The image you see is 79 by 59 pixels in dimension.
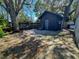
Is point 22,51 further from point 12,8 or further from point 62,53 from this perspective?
point 12,8

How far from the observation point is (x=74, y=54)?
35.0 ft

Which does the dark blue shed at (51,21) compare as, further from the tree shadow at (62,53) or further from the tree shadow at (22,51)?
the tree shadow at (62,53)

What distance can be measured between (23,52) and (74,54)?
352 cm

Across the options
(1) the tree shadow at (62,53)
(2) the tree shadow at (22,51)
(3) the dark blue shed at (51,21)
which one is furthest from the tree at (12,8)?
(1) the tree shadow at (62,53)

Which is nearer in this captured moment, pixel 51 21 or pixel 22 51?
pixel 22 51

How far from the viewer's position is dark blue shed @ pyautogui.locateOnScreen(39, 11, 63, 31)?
84.8 feet

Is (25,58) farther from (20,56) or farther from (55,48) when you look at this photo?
(55,48)

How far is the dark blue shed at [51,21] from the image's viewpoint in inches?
1017

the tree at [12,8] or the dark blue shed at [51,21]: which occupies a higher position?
the tree at [12,8]

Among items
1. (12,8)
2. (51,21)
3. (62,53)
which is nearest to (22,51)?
(62,53)

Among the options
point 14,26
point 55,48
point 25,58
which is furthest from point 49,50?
point 14,26

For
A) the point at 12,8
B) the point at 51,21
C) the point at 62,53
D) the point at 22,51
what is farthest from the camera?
the point at 51,21

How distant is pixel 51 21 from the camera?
86.8ft

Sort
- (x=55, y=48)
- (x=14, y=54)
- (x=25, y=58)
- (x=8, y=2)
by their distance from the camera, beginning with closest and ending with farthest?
(x=25, y=58) → (x=14, y=54) → (x=55, y=48) → (x=8, y=2)
